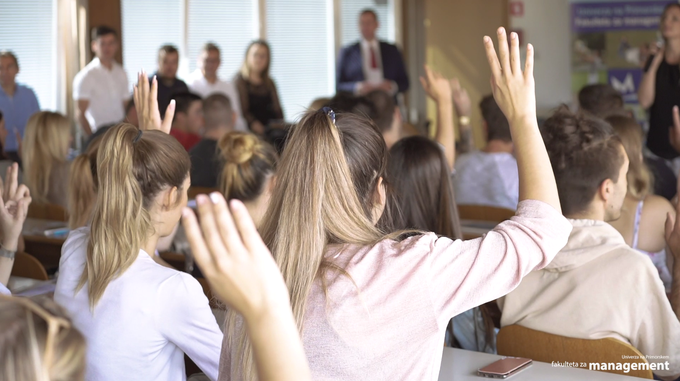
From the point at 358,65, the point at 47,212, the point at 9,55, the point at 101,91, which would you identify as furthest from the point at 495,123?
the point at 9,55

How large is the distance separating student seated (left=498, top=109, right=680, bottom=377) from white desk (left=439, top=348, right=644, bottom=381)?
1.01 feet

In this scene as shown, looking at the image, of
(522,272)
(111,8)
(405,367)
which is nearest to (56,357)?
(405,367)

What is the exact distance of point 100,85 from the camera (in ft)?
21.9

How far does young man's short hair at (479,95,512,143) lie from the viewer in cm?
424

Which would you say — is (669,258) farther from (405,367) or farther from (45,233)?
(45,233)

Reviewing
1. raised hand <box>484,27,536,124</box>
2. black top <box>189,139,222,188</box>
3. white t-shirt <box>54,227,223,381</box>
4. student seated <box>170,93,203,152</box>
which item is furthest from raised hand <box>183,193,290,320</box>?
student seated <box>170,93,203,152</box>

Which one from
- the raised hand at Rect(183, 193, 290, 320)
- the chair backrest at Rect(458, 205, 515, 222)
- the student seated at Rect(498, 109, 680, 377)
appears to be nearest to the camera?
the raised hand at Rect(183, 193, 290, 320)

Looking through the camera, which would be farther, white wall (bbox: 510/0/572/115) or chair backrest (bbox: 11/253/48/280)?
white wall (bbox: 510/0/572/115)

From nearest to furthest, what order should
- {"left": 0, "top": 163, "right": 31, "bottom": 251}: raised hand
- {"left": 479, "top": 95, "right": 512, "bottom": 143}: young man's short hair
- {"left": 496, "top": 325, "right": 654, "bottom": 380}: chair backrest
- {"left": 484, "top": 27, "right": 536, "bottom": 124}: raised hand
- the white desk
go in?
{"left": 484, "top": 27, "right": 536, "bottom": 124}: raised hand < the white desk < {"left": 496, "top": 325, "right": 654, "bottom": 380}: chair backrest < {"left": 0, "top": 163, "right": 31, "bottom": 251}: raised hand < {"left": 479, "top": 95, "right": 512, "bottom": 143}: young man's short hair

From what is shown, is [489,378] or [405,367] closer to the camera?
[405,367]

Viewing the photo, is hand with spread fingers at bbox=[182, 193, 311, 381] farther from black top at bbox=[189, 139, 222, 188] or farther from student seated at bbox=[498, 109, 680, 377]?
black top at bbox=[189, 139, 222, 188]

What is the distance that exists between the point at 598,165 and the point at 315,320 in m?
1.28

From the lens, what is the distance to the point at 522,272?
1.29m

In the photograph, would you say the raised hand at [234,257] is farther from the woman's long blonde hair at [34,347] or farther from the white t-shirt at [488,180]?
the white t-shirt at [488,180]
